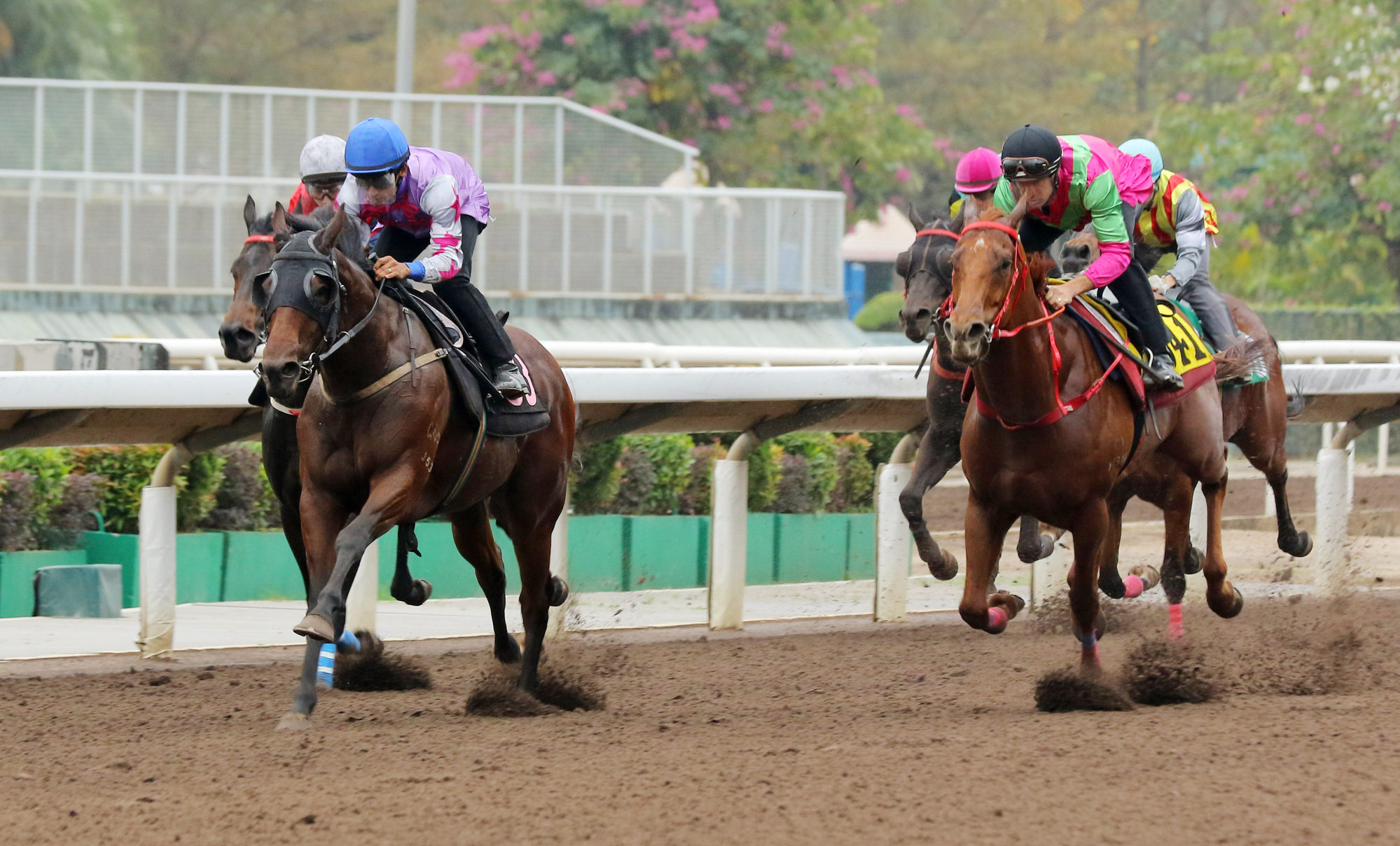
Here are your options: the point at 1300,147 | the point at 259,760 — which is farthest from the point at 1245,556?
the point at 1300,147

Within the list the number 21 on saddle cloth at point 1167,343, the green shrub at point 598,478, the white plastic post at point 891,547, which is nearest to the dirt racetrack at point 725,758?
the number 21 on saddle cloth at point 1167,343

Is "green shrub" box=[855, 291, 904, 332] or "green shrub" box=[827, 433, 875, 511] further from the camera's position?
"green shrub" box=[855, 291, 904, 332]

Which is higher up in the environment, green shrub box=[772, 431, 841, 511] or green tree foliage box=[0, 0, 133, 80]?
green tree foliage box=[0, 0, 133, 80]

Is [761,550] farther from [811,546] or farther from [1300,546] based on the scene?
[1300,546]

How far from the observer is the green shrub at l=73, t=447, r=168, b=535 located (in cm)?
841

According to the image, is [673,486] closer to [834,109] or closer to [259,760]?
[259,760]

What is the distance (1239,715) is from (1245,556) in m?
5.81

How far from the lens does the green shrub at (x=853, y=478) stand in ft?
34.4

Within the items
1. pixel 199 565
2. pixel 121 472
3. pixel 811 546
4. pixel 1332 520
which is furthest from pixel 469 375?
pixel 1332 520

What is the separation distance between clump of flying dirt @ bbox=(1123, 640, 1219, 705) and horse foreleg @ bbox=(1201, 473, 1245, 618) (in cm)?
115

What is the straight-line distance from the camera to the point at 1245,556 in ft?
36.6

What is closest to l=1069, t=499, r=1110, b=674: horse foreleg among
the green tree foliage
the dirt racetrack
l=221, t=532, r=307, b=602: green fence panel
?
the dirt racetrack

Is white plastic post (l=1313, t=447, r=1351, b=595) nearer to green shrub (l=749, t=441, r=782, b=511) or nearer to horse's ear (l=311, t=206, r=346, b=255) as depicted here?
green shrub (l=749, t=441, r=782, b=511)

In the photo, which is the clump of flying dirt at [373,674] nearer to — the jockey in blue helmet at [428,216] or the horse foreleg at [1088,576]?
the jockey in blue helmet at [428,216]
